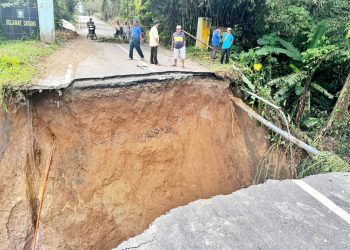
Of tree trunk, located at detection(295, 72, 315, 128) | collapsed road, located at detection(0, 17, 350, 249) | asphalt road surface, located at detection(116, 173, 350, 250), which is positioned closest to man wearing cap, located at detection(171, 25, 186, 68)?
collapsed road, located at detection(0, 17, 350, 249)

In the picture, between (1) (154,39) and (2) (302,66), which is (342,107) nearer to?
(2) (302,66)

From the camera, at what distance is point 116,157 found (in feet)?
22.0

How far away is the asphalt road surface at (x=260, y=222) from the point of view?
8.38 ft

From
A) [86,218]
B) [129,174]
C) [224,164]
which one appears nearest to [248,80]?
[224,164]

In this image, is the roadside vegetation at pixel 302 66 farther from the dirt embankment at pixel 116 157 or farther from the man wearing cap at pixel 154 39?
the man wearing cap at pixel 154 39

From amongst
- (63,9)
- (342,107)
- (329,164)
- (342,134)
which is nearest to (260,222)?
(329,164)

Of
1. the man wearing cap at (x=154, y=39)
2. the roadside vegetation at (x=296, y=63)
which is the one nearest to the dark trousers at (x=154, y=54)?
the man wearing cap at (x=154, y=39)

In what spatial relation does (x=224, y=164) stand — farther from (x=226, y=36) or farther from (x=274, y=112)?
(x=226, y=36)

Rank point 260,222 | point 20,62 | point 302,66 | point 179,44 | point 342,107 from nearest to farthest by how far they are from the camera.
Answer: point 260,222 < point 20,62 < point 342,107 < point 179,44 < point 302,66

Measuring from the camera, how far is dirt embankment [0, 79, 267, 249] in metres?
6.12

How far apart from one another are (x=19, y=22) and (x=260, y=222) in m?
12.6

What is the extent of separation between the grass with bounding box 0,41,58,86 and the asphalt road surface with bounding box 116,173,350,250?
4954 millimetres

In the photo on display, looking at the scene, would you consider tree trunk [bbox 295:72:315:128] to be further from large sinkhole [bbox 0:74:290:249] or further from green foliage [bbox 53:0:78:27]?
green foliage [bbox 53:0:78:27]

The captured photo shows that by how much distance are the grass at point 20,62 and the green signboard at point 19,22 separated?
2.58 feet
